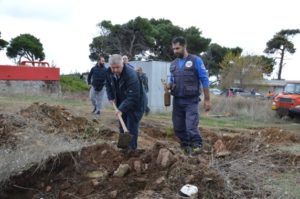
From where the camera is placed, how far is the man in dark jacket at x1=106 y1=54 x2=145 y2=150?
5836 millimetres

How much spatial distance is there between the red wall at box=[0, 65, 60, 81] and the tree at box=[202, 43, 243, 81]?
78.8 feet

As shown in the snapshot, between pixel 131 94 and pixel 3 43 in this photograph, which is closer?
pixel 131 94

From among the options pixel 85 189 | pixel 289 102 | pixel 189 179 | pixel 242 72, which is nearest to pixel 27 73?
pixel 289 102

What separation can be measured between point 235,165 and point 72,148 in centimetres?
196

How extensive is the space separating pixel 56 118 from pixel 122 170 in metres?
5.55

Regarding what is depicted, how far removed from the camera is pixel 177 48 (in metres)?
6.53

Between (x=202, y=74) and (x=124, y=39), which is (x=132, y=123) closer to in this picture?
(x=202, y=74)

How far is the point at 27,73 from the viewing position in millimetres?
20797

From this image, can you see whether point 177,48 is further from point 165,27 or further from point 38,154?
point 165,27

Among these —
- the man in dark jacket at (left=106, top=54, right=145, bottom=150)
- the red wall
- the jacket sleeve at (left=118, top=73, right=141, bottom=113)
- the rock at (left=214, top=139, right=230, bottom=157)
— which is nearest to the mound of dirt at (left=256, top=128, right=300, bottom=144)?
the rock at (left=214, top=139, right=230, bottom=157)

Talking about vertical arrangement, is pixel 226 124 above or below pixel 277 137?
below

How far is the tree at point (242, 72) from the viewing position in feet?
131

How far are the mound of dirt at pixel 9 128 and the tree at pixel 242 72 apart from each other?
105ft

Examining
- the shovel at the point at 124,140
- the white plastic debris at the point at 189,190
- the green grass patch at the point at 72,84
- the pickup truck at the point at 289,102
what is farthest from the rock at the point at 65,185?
the green grass patch at the point at 72,84
